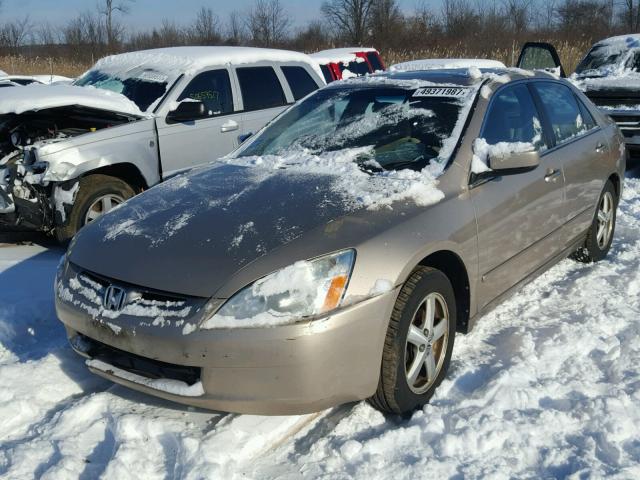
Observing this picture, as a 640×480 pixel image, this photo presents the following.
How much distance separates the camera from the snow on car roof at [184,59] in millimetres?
6949

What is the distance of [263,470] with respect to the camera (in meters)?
2.83

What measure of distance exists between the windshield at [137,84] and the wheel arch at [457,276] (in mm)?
4119

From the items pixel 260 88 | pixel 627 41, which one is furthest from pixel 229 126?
pixel 627 41

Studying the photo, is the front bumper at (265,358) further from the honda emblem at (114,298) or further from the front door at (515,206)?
the front door at (515,206)

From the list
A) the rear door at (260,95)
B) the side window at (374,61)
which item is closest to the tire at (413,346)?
the rear door at (260,95)

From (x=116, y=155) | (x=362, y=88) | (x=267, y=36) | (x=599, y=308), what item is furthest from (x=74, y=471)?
(x=267, y=36)

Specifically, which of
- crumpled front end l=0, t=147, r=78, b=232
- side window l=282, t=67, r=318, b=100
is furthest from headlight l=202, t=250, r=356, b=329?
side window l=282, t=67, r=318, b=100

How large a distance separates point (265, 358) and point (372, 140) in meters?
1.80

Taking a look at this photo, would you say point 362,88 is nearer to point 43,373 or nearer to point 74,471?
point 43,373

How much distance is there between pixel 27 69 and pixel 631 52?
23396 millimetres

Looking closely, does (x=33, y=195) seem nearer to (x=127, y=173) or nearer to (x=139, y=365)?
(x=127, y=173)

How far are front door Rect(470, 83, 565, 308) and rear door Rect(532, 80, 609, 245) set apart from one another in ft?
Result: 0.49

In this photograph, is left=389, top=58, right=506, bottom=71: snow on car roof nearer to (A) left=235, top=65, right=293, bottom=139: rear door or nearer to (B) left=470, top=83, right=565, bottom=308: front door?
(B) left=470, top=83, right=565, bottom=308: front door

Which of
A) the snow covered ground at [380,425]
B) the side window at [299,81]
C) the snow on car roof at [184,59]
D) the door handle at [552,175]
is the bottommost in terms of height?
the snow covered ground at [380,425]
